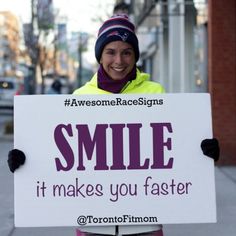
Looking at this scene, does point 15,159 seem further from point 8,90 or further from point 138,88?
point 8,90

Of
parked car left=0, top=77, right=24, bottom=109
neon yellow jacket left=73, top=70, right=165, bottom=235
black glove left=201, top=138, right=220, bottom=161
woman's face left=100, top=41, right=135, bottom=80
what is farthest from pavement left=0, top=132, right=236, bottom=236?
parked car left=0, top=77, right=24, bottom=109

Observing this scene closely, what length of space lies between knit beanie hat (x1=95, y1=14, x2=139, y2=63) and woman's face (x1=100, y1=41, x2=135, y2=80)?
0.02 m

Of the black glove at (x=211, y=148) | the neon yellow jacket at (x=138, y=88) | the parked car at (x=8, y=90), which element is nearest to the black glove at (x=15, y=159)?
the neon yellow jacket at (x=138, y=88)

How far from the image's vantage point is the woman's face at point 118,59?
3.36 meters

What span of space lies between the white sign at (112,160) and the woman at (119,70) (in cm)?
7

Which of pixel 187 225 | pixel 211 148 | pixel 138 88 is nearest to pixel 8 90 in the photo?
pixel 187 225

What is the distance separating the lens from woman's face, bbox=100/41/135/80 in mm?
3359

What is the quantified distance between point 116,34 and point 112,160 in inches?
26.1

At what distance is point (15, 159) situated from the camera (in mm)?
3268

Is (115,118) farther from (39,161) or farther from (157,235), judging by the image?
(157,235)

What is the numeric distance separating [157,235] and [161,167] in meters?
0.37

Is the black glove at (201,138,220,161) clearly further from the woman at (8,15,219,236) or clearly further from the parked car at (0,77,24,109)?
the parked car at (0,77,24,109)

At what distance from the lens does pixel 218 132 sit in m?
11.0

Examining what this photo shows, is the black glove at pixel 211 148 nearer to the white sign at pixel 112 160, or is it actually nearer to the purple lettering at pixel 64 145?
the white sign at pixel 112 160
